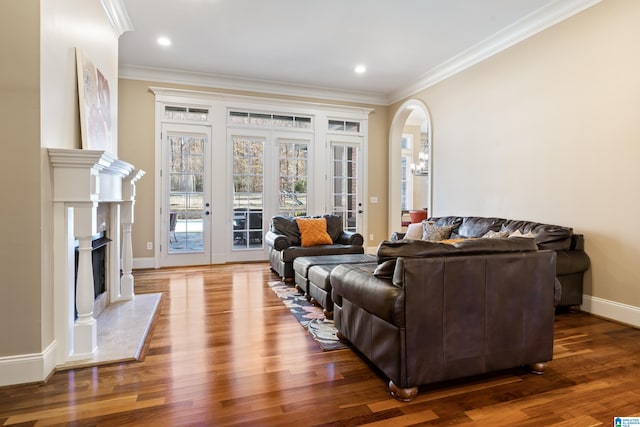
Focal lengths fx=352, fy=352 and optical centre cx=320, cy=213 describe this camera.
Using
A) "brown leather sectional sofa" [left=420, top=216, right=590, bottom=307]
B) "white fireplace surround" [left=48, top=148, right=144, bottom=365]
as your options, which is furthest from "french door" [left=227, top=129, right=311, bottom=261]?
"brown leather sectional sofa" [left=420, top=216, right=590, bottom=307]

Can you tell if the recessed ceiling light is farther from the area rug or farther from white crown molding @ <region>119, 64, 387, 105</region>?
the area rug

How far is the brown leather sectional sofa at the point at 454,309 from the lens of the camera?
1.87 meters

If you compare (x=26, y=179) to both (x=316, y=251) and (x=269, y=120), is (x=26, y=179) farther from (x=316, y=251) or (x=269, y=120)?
(x=269, y=120)

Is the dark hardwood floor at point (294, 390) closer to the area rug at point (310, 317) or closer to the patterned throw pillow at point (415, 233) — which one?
the area rug at point (310, 317)

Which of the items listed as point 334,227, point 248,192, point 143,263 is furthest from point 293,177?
point 143,263

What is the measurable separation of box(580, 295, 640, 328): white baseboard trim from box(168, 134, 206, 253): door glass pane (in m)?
5.31

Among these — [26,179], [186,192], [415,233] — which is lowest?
[415,233]

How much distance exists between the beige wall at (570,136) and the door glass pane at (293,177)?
111 inches

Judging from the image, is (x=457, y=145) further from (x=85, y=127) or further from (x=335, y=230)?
(x=85, y=127)

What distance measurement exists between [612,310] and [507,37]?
3.28 metres

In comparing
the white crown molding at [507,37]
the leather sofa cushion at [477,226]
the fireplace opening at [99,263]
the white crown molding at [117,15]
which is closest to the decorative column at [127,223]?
the fireplace opening at [99,263]

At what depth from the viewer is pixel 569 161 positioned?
12.0ft

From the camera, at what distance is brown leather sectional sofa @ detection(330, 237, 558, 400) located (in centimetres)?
187

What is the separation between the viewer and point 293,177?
21.5 feet
